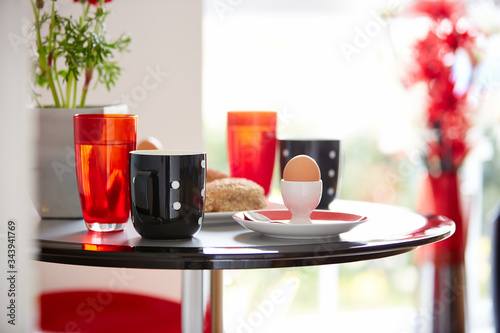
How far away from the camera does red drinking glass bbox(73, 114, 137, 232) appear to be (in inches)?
40.0

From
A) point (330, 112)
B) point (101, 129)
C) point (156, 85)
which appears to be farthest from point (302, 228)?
point (330, 112)

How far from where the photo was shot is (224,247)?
88 cm

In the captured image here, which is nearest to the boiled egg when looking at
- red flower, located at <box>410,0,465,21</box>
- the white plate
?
the white plate

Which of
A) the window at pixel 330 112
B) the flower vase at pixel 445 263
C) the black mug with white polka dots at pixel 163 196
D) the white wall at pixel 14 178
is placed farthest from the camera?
the window at pixel 330 112

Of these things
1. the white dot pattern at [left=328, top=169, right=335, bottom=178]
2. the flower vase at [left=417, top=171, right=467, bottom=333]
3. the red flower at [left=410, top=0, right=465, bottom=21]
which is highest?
the red flower at [left=410, top=0, right=465, bottom=21]

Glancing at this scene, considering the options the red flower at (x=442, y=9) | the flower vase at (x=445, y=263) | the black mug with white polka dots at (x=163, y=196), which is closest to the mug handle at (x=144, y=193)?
the black mug with white polka dots at (x=163, y=196)

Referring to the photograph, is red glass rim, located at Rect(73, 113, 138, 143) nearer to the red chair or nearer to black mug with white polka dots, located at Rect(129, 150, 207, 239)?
black mug with white polka dots, located at Rect(129, 150, 207, 239)

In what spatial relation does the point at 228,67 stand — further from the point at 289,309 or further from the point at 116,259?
the point at 116,259

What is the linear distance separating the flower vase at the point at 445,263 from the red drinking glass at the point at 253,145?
1104 millimetres

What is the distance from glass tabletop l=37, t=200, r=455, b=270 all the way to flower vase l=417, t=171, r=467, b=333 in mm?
1255

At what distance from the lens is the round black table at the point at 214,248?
0.82 meters

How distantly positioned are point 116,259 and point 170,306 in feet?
2.21

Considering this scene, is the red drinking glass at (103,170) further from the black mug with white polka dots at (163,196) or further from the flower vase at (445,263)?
the flower vase at (445,263)

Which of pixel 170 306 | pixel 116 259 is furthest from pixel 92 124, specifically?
pixel 170 306
